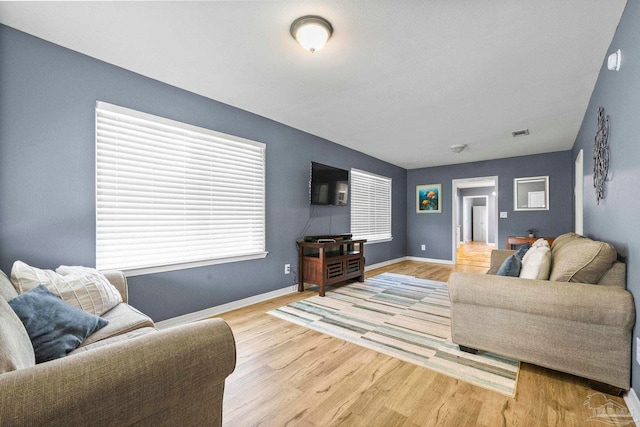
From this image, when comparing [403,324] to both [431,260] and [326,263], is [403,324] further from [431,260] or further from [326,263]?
[431,260]

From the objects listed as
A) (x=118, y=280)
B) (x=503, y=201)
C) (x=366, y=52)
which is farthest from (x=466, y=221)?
(x=118, y=280)

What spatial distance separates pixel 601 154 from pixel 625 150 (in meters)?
0.79

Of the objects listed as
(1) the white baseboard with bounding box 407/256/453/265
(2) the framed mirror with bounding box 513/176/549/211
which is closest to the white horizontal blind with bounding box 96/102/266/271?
(1) the white baseboard with bounding box 407/256/453/265

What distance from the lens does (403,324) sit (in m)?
2.80

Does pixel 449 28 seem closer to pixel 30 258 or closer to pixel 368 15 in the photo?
pixel 368 15

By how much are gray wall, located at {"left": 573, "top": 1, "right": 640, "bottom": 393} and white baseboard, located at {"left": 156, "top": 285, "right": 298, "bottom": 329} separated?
3200 mm

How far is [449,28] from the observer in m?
1.90

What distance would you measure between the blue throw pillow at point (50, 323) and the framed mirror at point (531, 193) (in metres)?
6.67

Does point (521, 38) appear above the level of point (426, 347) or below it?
above

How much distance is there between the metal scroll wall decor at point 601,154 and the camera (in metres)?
2.19

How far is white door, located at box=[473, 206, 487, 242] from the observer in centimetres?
1209

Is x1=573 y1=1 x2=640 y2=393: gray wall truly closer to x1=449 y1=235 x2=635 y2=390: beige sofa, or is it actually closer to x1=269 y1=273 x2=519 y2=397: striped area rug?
x1=449 y1=235 x2=635 y2=390: beige sofa

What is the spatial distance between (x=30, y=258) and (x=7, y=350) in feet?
5.23

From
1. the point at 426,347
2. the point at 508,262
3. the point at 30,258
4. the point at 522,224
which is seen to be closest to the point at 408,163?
the point at 522,224
